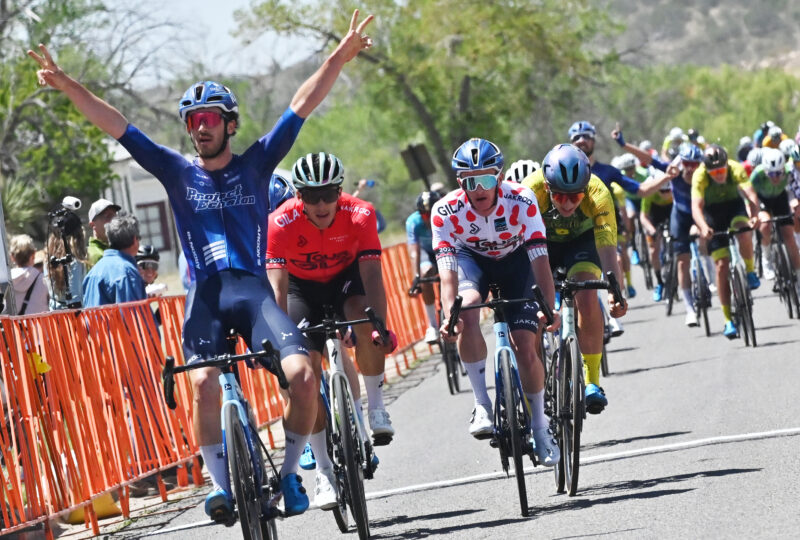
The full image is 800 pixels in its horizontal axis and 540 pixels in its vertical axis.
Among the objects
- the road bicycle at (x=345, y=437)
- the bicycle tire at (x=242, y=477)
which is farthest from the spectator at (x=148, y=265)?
the bicycle tire at (x=242, y=477)

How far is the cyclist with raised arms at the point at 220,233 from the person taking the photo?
23.9 feet

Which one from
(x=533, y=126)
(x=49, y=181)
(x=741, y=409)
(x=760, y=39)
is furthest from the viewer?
(x=760, y=39)

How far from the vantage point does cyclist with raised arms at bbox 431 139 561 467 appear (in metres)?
8.93

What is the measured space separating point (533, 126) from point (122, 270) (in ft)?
203

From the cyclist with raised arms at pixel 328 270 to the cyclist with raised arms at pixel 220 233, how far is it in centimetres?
95

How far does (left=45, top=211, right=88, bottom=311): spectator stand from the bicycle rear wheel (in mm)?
4837

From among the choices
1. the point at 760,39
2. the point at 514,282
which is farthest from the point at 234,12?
the point at 760,39

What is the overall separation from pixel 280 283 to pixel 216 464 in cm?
190

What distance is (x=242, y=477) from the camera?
22.6 ft

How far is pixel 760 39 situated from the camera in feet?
566

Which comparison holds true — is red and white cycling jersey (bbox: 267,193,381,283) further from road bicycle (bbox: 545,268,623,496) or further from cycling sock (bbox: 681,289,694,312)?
cycling sock (bbox: 681,289,694,312)

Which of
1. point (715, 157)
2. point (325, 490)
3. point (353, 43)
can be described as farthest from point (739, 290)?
point (353, 43)

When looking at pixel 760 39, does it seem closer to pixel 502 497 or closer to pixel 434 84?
pixel 434 84

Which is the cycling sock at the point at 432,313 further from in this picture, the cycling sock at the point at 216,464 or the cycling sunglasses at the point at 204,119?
the cycling sock at the point at 216,464
